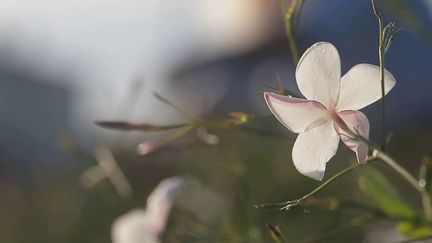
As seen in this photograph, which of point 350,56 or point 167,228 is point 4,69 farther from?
point 167,228

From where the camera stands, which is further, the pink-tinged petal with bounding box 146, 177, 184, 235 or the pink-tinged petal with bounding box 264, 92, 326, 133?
the pink-tinged petal with bounding box 146, 177, 184, 235

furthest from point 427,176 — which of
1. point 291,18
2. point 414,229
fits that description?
point 291,18

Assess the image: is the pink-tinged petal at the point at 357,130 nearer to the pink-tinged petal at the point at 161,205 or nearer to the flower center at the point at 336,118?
the flower center at the point at 336,118

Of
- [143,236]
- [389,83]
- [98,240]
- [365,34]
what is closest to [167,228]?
[143,236]

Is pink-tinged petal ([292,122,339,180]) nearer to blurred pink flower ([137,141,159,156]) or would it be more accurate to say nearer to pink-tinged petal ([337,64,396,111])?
pink-tinged petal ([337,64,396,111])

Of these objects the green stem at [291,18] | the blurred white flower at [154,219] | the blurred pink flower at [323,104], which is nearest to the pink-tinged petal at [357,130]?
the blurred pink flower at [323,104]

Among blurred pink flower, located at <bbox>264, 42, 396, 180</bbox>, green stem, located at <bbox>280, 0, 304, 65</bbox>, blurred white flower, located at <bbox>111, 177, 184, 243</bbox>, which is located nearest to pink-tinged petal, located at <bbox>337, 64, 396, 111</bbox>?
blurred pink flower, located at <bbox>264, 42, 396, 180</bbox>

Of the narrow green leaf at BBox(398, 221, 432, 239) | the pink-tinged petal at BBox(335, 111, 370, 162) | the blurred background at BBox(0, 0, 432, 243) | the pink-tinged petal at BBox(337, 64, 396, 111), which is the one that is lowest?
the blurred background at BBox(0, 0, 432, 243)

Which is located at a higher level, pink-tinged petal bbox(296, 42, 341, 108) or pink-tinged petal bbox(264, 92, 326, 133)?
pink-tinged petal bbox(296, 42, 341, 108)

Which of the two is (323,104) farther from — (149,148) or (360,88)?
(149,148)
